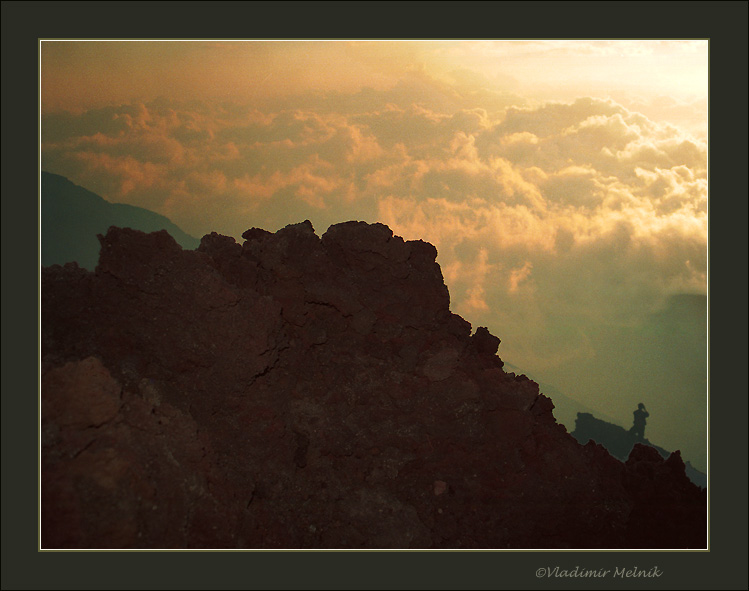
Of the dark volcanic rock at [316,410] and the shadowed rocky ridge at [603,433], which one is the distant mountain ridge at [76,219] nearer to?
the dark volcanic rock at [316,410]

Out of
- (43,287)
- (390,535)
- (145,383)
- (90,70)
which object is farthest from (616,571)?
(90,70)

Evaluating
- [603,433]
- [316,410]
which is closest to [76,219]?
[316,410]

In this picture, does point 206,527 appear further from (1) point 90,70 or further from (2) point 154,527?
(1) point 90,70

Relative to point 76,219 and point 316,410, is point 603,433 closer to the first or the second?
point 316,410

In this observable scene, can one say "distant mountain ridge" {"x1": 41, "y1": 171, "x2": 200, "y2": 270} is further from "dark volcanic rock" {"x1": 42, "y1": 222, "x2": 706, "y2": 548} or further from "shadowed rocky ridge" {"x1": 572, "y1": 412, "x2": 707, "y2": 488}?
"shadowed rocky ridge" {"x1": 572, "y1": 412, "x2": 707, "y2": 488}

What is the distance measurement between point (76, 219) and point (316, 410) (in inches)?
187

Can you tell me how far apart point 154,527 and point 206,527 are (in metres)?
0.68

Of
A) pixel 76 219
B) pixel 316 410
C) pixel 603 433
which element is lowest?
pixel 603 433

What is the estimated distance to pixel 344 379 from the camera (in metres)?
8.94

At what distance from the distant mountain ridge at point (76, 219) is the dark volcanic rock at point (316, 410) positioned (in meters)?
1.07

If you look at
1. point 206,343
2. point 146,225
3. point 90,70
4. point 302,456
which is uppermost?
point 90,70

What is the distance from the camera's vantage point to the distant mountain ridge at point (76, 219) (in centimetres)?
846

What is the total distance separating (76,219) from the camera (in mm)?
9078

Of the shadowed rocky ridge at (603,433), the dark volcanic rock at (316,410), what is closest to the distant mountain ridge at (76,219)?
Result: the dark volcanic rock at (316,410)
